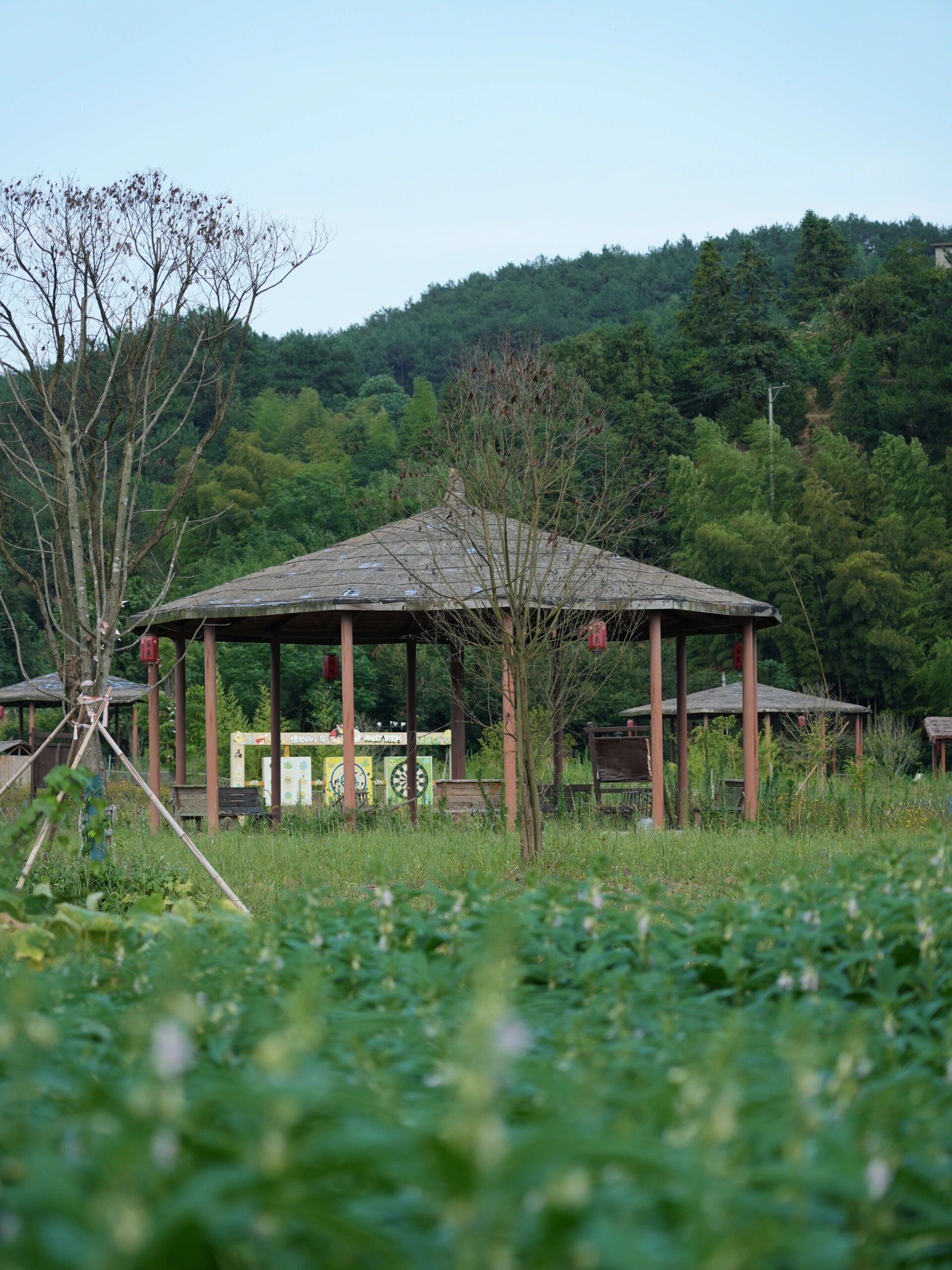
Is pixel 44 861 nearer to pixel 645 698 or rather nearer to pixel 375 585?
pixel 375 585

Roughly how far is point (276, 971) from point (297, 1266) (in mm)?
1731

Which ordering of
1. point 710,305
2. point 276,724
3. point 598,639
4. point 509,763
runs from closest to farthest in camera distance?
point 598,639 < point 509,763 < point 276,724 < point 710,305

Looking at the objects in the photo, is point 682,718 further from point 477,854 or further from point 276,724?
point 477,854

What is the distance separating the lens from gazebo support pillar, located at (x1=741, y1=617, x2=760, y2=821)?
13.4 meters

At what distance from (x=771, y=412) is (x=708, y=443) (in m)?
2.80

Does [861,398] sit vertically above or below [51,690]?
above

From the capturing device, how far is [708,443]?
43.9 meters

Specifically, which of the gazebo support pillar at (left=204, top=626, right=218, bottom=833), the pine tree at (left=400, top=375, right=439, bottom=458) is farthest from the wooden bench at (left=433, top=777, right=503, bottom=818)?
the pine tree at (left=400, top=375, right=439, bottom=458)

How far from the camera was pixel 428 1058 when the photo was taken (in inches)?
90.2

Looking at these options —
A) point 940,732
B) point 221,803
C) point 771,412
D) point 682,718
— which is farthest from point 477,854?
point 771,412

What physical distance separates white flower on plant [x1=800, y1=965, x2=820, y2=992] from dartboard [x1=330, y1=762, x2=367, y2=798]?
16333 mm

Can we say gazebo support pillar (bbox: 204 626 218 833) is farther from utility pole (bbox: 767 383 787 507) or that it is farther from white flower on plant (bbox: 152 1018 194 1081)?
utility pole (bbox: 767 383 787 507)

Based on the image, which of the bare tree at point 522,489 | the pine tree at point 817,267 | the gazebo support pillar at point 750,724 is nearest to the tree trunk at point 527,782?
the bare tree at point 522,489

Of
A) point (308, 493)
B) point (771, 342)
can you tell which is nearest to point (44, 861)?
point (308, 493)
